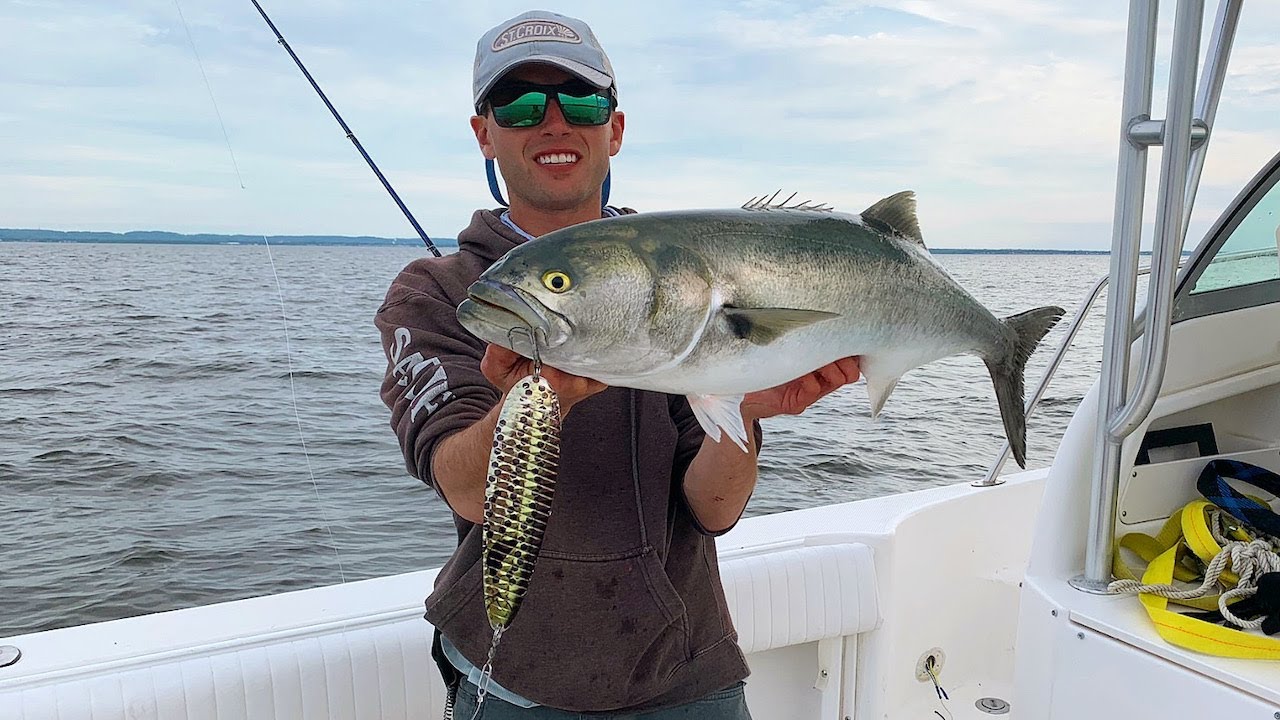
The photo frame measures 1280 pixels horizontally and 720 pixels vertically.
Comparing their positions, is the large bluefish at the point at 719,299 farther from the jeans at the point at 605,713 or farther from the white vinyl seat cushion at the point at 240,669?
the white vinyl seat cushion at the point at 240,669

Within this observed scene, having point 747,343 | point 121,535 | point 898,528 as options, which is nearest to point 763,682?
point 898,528

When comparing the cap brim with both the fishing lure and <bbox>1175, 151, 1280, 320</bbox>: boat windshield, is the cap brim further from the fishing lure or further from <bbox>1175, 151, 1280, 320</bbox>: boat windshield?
<bbox>1175, 151, 1280, 320</bbox>: boat windshield

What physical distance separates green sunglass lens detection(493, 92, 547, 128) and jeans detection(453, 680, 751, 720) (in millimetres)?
1264

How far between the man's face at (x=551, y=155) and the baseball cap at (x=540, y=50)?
0.13 ft

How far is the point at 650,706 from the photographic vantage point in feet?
6.97

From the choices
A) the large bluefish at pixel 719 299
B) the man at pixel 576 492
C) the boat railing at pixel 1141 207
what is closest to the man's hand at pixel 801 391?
the large bluefish at pixel 719 299

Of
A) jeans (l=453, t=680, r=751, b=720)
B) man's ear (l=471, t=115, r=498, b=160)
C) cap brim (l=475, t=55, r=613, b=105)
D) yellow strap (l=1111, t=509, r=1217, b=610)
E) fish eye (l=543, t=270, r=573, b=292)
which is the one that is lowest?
jeans (l=453, t=680, r=751, b=720)

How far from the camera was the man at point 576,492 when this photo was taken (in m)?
2.03

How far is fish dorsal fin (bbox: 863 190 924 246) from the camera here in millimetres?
1800

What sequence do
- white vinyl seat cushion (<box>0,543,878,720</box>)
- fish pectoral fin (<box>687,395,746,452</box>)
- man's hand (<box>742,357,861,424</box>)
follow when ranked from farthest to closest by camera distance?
white vinyl seat cushion (<box>0,543,878,720</box>) < man's hand (<box>742,357,861,424</box>) < fish pectoral fin (<box>687,395,746,452</box>)

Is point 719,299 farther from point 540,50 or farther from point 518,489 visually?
point 540,50

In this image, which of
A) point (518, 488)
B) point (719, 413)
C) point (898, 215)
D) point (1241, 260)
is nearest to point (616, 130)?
point (898, 215)

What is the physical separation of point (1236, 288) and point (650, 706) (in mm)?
2593

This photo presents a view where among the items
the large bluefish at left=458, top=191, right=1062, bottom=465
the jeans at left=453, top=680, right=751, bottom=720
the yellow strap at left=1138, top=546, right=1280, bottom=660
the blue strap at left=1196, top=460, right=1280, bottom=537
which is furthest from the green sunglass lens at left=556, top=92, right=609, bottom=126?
the blue strap at left=1196, top=460, right=1280, bottom=537
